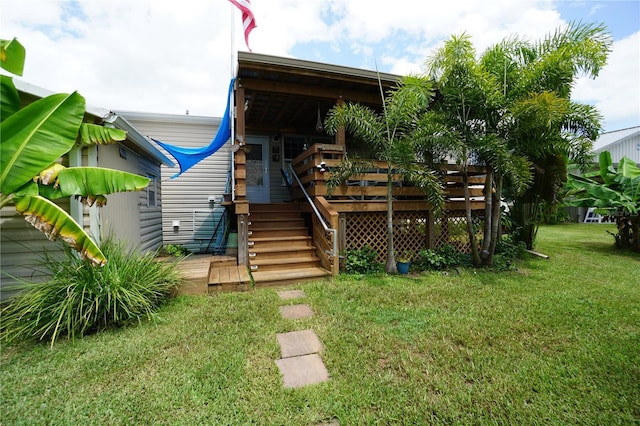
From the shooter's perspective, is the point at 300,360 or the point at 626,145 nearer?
the point at 300,360

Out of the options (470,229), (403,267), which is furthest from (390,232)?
Result: (470,229)

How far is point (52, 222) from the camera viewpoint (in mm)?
2721

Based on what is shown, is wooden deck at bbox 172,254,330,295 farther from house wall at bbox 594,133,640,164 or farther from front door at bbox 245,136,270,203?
house wall at bbox 594,133,640,164

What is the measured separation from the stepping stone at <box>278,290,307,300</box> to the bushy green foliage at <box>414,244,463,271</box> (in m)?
2.92

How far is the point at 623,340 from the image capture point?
310 centimetres

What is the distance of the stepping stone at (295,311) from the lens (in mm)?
3795

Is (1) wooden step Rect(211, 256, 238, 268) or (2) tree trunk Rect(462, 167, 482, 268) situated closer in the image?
(1) wooden step Rect(211, 256, 238, 268)

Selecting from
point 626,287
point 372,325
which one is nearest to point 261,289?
point 372,325

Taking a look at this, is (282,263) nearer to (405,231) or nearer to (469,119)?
(405,231)

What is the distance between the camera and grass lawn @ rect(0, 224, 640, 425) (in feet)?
6.77

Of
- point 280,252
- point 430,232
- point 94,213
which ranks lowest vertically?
point 280,252

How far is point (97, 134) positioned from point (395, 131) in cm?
500

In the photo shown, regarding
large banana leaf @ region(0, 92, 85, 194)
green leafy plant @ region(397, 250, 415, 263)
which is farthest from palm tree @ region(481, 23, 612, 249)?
large banana leaf @ region(0, 92, 85, 194)

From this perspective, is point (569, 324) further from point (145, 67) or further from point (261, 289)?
point (145, 67)
